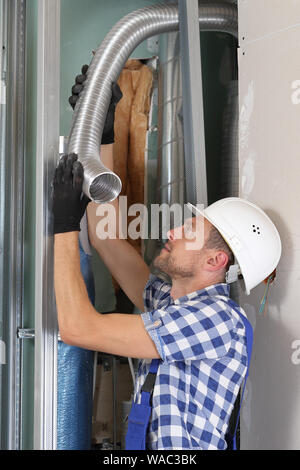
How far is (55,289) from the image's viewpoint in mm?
1429

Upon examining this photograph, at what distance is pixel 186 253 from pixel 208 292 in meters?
0.14

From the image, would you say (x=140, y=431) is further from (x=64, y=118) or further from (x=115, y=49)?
(x=115, y=49)

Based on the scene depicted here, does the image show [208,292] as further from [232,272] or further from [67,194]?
[67,194]

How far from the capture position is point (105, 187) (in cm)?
148

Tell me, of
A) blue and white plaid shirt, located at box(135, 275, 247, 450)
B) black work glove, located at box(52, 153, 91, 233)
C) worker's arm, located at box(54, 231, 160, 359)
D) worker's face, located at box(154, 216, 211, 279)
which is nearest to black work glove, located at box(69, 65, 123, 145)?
black work glove, located at box(52, 153, 91, 233)

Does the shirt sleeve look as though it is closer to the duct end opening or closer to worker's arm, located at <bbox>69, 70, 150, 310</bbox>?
the duct end opening

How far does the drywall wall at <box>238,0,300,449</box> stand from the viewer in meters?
1.60

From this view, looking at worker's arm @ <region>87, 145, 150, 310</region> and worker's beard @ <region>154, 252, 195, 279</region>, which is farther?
worker's arm @ <region>87, 145, 150, 310</region>

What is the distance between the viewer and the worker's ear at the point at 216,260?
160cm

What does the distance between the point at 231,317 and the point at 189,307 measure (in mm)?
131

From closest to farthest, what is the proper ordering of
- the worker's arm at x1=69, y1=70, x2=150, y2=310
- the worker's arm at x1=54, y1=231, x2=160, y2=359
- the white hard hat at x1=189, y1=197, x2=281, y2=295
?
the worker's arm at x1=54, y1=231, x2=160, y2=359 < the white hard hat at x1=189, y1=197, x2=281, y2=295 < the worker's arm at x1=69, y1=70, x2=150, y2=310

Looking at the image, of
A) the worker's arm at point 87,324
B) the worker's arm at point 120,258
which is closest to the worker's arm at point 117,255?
the worker's arm at point 120,258

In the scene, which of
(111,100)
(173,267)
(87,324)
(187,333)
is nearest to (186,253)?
(173,267)
